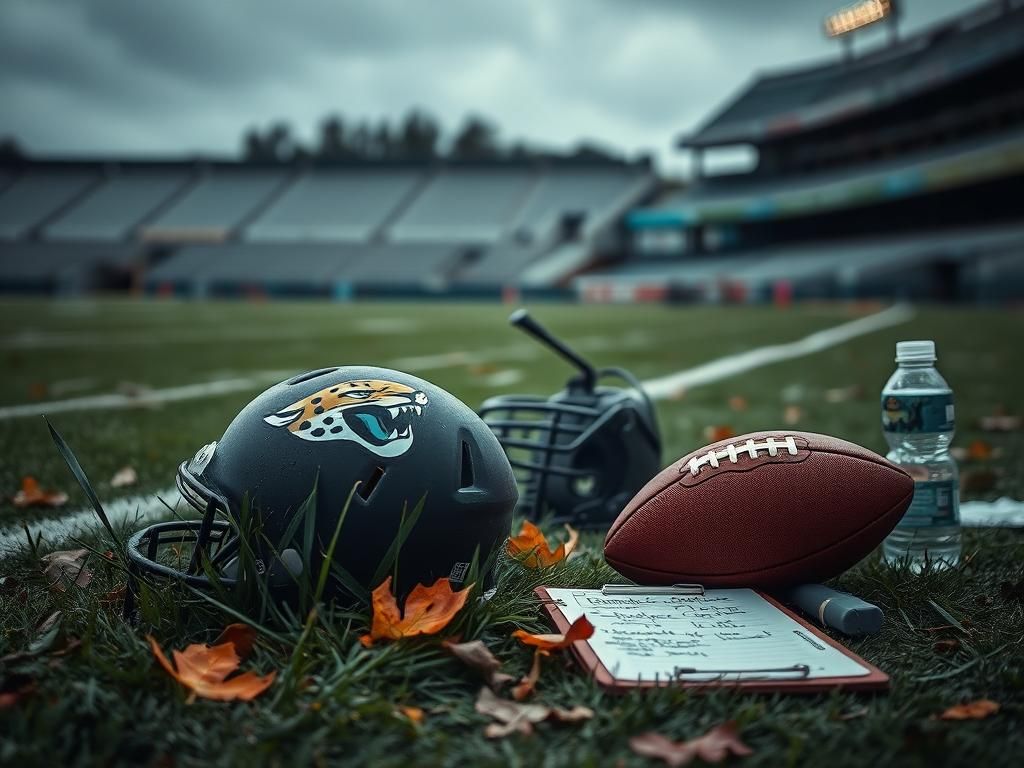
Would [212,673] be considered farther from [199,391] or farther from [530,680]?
[199,391]

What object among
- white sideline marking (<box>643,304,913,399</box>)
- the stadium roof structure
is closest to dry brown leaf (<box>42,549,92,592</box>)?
white sideline marking (<box>643,304,913,399</box>)

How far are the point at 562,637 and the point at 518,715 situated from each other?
225 millimetres

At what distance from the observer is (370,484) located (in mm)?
1542

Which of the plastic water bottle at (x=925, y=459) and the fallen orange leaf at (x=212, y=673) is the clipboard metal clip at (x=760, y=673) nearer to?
the fallen orange leaf at (x=212, y=673)

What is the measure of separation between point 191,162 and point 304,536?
149 feet

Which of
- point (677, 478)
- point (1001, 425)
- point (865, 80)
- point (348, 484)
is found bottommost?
point (1001, 425)

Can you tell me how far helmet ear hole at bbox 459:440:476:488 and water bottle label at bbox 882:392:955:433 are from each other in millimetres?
1056

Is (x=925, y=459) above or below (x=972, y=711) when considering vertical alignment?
above

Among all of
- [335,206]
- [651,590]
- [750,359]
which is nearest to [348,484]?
[651,590]

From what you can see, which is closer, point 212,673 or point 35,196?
point 212,673

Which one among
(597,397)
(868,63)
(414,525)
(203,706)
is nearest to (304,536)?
(414,525)

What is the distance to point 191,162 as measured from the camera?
43062mm

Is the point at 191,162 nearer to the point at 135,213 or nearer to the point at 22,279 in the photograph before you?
the point at 135,213

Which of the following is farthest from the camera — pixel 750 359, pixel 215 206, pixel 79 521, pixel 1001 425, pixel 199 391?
pixel 215 206
